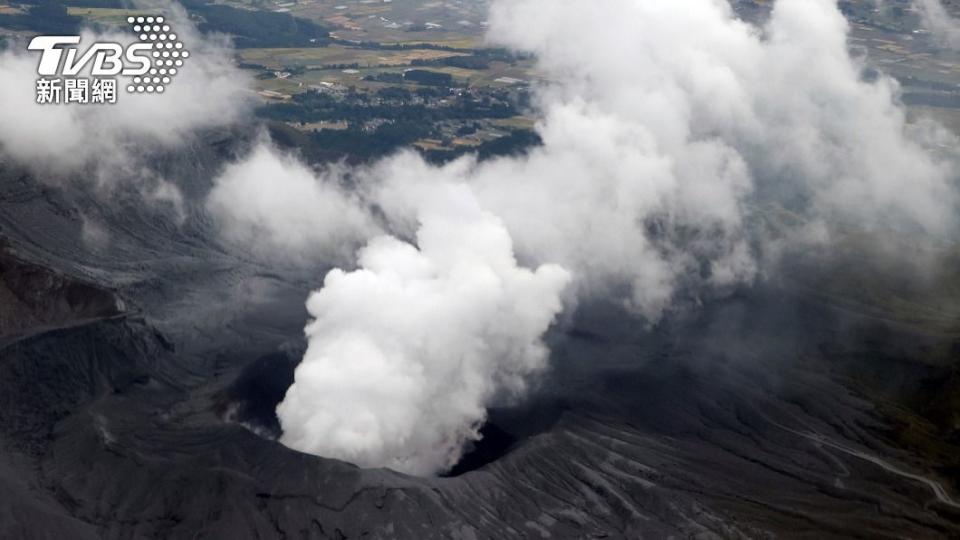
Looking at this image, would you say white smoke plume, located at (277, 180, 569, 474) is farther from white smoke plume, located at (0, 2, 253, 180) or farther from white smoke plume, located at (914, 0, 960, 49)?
white smoke plume, located at (914, 0, 960, 49)

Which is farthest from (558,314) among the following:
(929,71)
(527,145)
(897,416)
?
(929,71)

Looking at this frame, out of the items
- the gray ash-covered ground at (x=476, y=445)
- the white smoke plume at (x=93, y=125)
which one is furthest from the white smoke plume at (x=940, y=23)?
the white smoke plume at (x=93, y=125)

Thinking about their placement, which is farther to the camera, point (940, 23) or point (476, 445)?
point (940, 23)

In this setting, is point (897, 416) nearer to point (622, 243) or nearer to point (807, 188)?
point (622, 243)

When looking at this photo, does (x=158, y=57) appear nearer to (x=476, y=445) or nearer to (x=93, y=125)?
(x=93, y=125)

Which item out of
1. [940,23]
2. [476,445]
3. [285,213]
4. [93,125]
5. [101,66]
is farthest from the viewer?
[940,23]

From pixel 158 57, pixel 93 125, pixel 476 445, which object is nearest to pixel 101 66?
pixel 93 125
